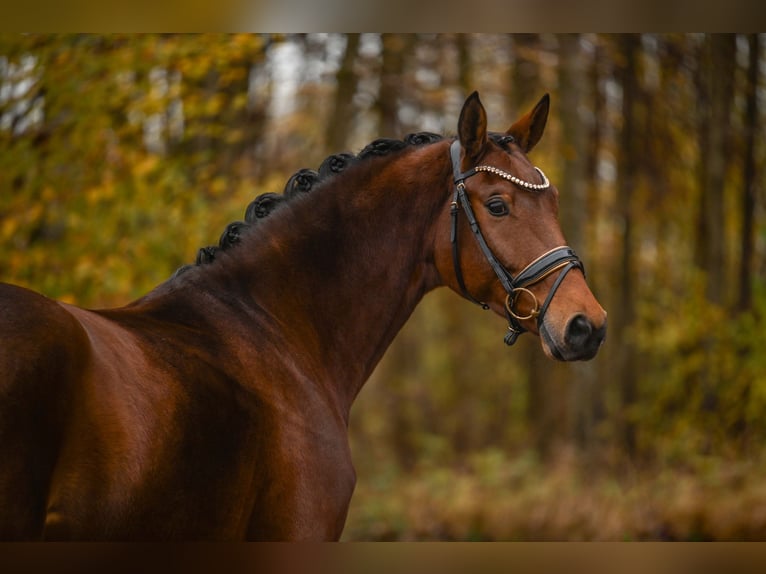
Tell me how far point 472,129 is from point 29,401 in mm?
1994

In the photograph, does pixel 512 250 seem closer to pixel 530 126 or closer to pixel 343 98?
pixel 530 126

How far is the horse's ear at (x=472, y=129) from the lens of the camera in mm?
3399

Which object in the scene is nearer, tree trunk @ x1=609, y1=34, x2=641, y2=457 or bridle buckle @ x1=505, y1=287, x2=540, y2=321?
bridle buckle @ x1=505, y1=287, x2=540, y2=321

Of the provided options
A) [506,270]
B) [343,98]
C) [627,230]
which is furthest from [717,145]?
[506,270]

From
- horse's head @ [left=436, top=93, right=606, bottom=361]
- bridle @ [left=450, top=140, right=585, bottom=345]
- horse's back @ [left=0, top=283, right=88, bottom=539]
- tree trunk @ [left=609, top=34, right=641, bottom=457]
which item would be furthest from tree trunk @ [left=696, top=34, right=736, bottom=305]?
horse's back @ [left=0, top=283, right=88, bottom=539]

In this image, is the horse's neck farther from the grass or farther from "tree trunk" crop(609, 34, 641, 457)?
"tree trunk" crop(609, 34, 641, 457)

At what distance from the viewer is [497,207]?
11.1 feet

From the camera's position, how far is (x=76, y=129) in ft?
25.3

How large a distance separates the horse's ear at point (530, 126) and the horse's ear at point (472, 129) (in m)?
0.24

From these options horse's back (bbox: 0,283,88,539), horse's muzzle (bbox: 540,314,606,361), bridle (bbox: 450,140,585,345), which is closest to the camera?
horse's back (bbox: 0,283,88,539)

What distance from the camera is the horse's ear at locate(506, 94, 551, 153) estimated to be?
3635 mm

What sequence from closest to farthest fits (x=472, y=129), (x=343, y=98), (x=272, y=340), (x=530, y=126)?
(x=272, y=340), (x=472, y=129), (x=530, y=126), (x=343, y=98)

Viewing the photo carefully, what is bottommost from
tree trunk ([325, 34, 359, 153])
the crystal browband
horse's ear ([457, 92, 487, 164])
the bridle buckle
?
the bridle buckle

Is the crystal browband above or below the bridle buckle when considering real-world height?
above
